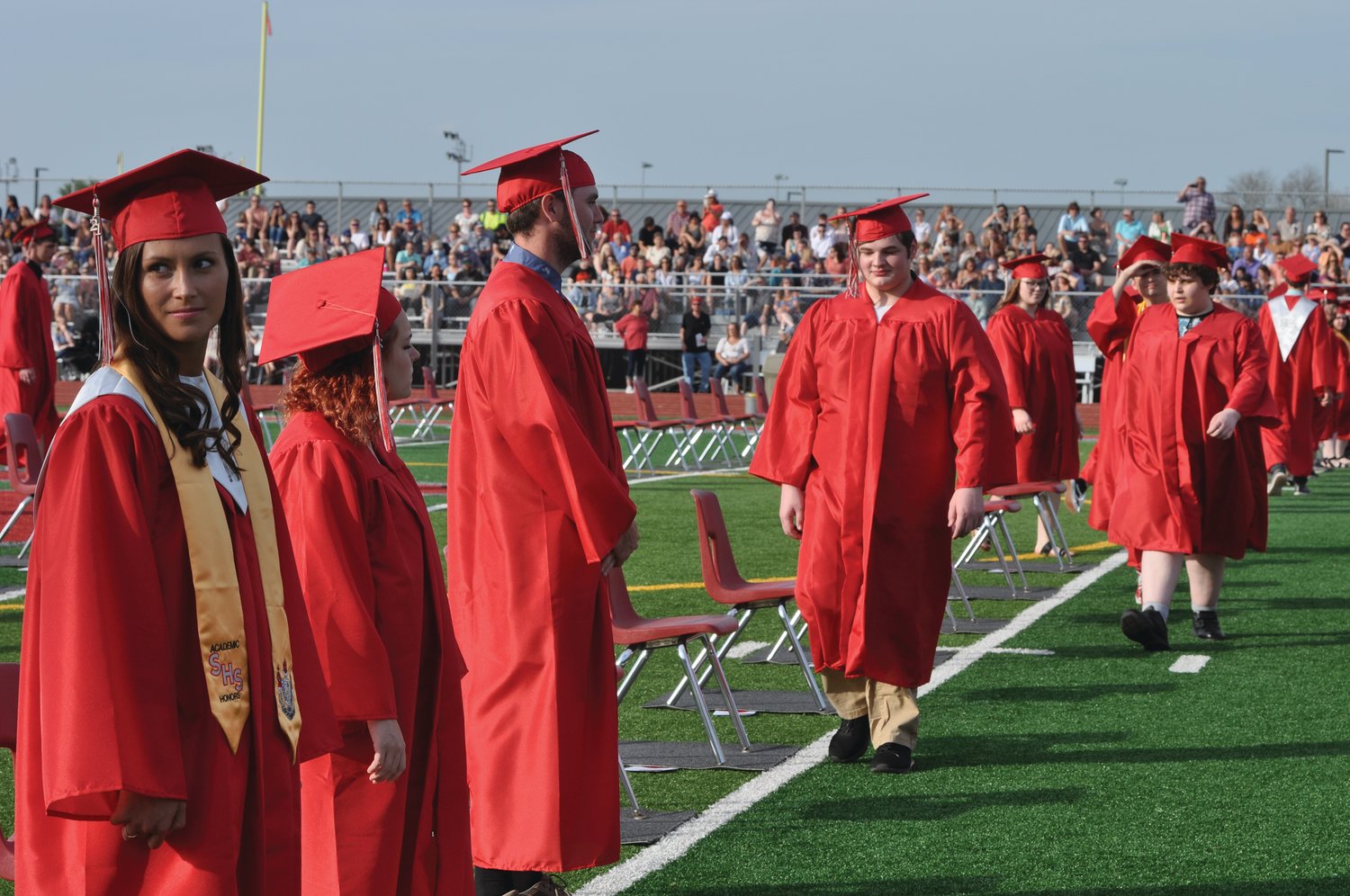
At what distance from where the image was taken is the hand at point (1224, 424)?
8492 millimetres

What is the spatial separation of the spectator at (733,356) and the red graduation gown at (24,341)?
517 inches

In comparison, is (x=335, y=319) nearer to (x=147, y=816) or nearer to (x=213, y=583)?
(x=213, y=583)

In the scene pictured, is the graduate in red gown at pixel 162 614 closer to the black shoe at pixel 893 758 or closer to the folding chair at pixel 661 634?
the folding chair at pixel 661 634

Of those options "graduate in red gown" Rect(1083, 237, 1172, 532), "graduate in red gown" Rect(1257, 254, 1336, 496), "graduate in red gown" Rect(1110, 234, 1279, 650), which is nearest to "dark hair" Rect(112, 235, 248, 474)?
"graduate in red gown" Rect(1110, 234, 1279, 650)

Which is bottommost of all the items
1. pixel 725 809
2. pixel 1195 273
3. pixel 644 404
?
pixel 725 809

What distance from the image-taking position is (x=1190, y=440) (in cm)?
881

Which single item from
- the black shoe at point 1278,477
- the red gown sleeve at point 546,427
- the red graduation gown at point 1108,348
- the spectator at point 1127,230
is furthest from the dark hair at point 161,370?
the spectator at point 1127,230

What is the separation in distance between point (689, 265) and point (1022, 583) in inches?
728

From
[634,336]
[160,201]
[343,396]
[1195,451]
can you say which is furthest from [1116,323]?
[634,336]

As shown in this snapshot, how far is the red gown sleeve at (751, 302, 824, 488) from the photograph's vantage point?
651 cm

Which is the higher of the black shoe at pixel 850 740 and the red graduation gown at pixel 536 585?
the red graduation gown at pixel 536 585

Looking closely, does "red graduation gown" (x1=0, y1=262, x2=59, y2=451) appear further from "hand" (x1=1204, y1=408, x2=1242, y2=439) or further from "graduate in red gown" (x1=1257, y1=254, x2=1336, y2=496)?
"graduate in red gown" (x1=1257, y1=254, x2=1336, y2=496)

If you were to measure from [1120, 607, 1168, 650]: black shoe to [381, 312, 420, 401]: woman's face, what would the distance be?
5488 millimetres

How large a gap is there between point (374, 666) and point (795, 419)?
10.9 ft
